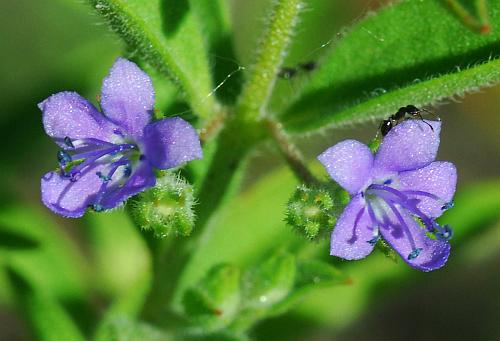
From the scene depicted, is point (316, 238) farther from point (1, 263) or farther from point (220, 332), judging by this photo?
point (1, 263)

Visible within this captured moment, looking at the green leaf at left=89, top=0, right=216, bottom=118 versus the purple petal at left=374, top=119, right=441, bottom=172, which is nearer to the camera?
the purple petal at left=374, top=119, right=441, bottom=172

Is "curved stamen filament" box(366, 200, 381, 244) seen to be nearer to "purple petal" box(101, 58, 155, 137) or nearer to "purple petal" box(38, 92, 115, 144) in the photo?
"purple petal" box(101, 58, 155, 137)

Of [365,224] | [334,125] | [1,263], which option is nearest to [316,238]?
[365,224]

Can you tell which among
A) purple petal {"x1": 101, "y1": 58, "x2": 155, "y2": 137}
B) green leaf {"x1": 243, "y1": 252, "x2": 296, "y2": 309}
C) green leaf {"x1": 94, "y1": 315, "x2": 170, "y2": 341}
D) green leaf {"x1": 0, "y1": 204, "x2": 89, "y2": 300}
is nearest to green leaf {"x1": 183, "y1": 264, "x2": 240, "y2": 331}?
green leaf {"x1": 243, "y1": 252, "x2": 296, "y2": 309}

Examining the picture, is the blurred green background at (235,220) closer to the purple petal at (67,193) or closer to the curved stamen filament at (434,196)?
the curved stamen filament at (434,196)

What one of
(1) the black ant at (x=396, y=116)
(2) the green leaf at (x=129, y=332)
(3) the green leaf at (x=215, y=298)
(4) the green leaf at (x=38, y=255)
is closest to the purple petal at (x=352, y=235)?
(1) the black ant at (x=396, y=116)

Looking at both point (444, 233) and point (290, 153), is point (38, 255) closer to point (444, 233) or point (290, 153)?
point (290, 153)
